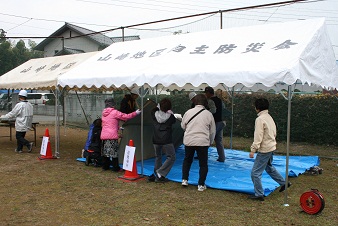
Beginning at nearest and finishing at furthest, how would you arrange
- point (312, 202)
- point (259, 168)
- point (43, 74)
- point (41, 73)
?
point (312, 202) → point (259, 168) → point (43, 74) → point (41, 73)

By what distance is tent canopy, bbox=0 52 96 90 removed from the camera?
8.84 m

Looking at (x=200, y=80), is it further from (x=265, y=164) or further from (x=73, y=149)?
(x=73, y=149)

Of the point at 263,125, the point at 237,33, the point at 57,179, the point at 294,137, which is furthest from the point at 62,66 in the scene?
the point at 294,137

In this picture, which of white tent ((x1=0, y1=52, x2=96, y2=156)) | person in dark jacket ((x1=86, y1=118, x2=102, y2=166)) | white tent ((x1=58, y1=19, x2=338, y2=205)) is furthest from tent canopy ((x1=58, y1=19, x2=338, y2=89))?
person in dark jacket ((x1=86, y1=118, x2=102, y2=166))

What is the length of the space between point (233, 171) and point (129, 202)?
2.68 meters

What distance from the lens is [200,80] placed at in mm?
5738

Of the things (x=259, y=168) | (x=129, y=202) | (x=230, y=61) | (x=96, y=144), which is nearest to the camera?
(x=259, y=168)

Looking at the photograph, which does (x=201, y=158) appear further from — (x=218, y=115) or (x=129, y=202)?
(x=218, y=115)

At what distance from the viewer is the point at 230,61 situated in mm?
5840

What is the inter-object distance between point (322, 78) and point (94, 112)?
12.4m

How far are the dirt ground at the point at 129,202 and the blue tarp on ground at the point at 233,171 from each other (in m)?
0.22

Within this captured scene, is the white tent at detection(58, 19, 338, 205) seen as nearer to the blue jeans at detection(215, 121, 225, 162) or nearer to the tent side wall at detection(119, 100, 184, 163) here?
the tent side wall at detection(119, 100, 184, 163)

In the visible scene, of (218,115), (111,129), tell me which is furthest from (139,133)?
(218,115)

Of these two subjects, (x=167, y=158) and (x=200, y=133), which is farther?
(x=167, y=158)
